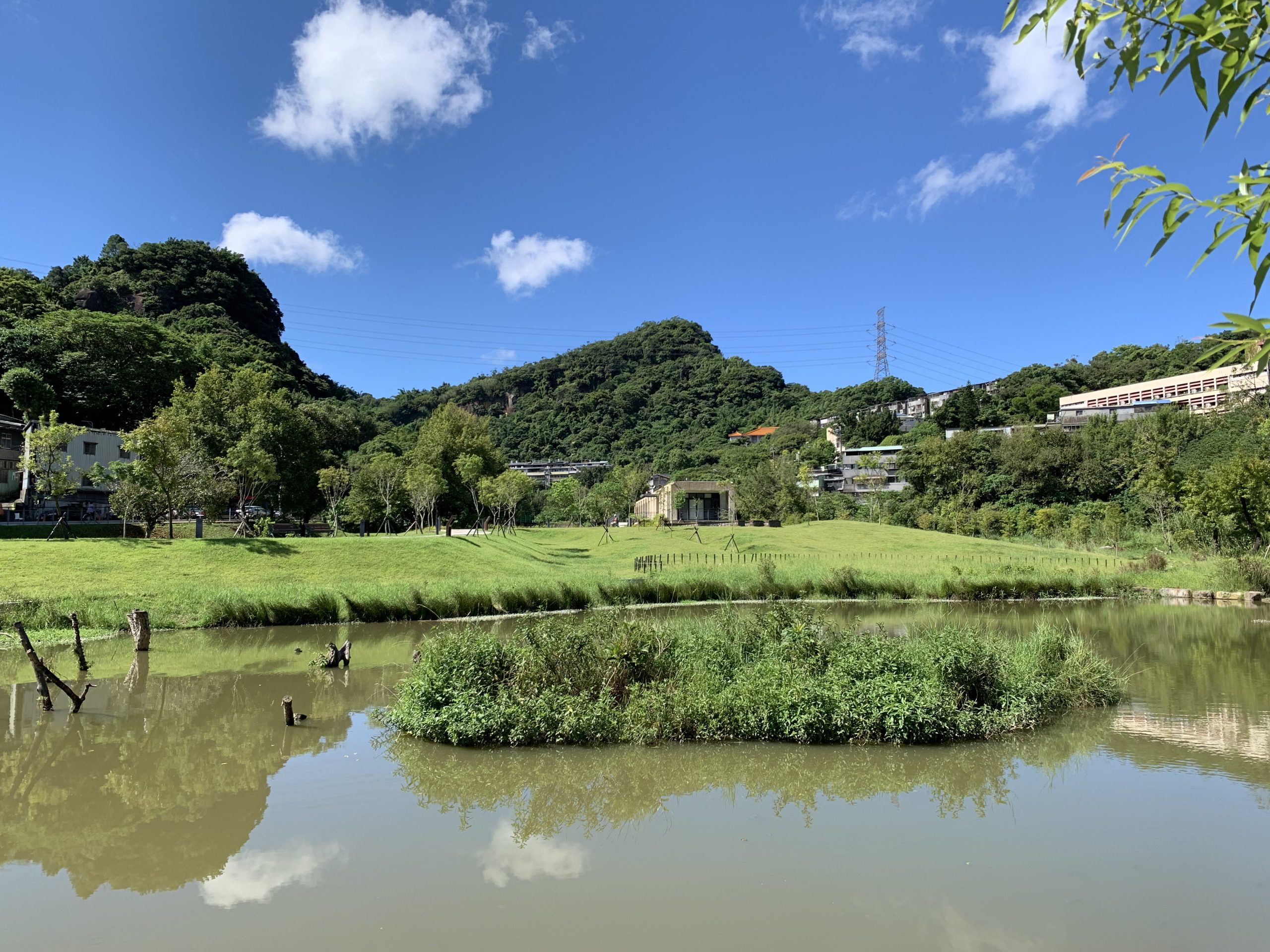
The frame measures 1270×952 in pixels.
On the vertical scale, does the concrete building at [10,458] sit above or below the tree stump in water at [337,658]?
above

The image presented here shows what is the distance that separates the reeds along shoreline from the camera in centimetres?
1932

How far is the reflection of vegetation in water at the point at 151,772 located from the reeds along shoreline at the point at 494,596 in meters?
4.88

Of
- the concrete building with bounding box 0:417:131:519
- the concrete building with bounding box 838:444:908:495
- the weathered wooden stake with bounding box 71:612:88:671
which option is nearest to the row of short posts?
the weathered wooden stake with bounding box 71:612:88:671

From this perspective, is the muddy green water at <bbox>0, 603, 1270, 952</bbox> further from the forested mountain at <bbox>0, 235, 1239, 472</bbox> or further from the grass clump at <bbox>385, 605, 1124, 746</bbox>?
the forested mountain at <bbox>0, 235, 1239, 472</bbox>

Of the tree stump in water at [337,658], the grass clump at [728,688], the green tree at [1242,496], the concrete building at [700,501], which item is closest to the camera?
the grass clump at [728,688]

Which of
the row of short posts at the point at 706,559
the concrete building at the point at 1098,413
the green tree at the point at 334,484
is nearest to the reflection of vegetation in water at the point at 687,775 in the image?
the row of short posts at the point at 706,559

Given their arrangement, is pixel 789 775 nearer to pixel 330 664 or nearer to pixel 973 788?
pixel 973 788

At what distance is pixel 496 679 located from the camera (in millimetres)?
10680

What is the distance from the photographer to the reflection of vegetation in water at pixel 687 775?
809cm

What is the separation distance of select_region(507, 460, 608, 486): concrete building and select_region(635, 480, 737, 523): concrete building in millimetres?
55013

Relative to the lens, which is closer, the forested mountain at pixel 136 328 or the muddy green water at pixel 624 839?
the muddy green water at pixel 624 839

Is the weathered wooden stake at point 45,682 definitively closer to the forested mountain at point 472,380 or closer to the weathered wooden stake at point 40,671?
the weathered wooden stake at point 40,671

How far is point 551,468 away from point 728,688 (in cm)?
11047

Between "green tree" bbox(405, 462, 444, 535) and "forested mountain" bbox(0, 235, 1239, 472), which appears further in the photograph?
"forested mountain" bbox(0, 235, 1239, 472)
